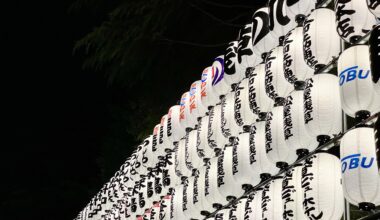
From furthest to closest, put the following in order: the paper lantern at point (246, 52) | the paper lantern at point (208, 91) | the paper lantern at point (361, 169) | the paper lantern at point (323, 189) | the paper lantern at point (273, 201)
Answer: the paper lantern at point (208, 91)
the paper lantern at point (246, 52)
the paper lantern at point (273, 201)
the paper lantern at point (323, 189)
the paper lantern at point (361, 169)

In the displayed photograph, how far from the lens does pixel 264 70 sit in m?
5.02

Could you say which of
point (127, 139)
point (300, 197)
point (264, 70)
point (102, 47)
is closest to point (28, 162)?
point (127, 139)

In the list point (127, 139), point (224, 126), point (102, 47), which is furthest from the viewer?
point (127, 139)

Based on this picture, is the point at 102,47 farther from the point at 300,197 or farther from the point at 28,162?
the point at 28,162

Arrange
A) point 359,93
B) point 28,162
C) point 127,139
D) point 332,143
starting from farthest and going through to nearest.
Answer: point 28,162, point 127,139, point 332,143, point 359,93

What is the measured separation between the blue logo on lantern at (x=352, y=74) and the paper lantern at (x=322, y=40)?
0.64 metres

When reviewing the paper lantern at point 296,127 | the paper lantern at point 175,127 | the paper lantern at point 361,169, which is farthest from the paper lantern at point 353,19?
the paper lantern at point 175,127

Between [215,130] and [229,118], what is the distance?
32 cm

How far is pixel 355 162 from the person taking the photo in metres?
3.24

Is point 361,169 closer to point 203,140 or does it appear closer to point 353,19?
point 353,19

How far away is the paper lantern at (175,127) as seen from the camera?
7.02 m

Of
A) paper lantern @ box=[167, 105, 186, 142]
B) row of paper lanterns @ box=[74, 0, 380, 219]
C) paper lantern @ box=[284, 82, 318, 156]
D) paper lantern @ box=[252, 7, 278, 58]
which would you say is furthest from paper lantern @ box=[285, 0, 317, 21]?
paper lantern @ box=[167, 105, 186, 142]

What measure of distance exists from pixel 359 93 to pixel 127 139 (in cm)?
1186

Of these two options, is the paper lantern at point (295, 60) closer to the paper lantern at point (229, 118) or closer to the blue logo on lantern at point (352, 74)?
the blue logo on lantern at point (352, 74)
